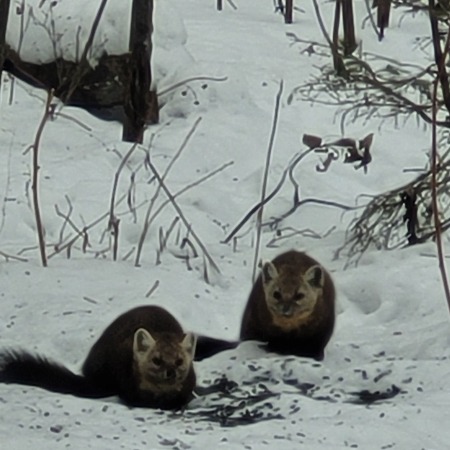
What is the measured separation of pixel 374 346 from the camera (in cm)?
730

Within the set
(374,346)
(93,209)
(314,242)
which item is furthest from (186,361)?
(93,209)

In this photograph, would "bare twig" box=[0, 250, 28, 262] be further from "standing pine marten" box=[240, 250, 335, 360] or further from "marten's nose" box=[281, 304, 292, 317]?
"marten's nose" box=[281, 304, 292, 317]

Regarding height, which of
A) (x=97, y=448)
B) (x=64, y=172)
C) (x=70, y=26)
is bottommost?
(x=97, y=448)

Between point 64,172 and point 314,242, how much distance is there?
9.73 ft

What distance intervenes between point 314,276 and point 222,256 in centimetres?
252

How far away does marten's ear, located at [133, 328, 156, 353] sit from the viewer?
649 centimetres

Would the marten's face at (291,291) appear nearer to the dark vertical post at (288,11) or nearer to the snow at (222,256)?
the snow at (222,256)

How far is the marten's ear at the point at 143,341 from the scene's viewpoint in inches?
256

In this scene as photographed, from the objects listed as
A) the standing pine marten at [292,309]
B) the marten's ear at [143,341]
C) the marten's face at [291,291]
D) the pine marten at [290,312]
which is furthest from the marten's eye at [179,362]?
the marten's face at [291,291]

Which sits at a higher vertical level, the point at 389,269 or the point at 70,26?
the point at 70,26

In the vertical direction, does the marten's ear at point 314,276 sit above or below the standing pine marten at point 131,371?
above

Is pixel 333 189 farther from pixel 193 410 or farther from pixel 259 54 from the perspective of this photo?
pixel 193 410

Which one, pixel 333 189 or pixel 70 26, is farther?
pixel 70 26

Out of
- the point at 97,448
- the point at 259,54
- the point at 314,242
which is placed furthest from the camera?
the point at 259,54
